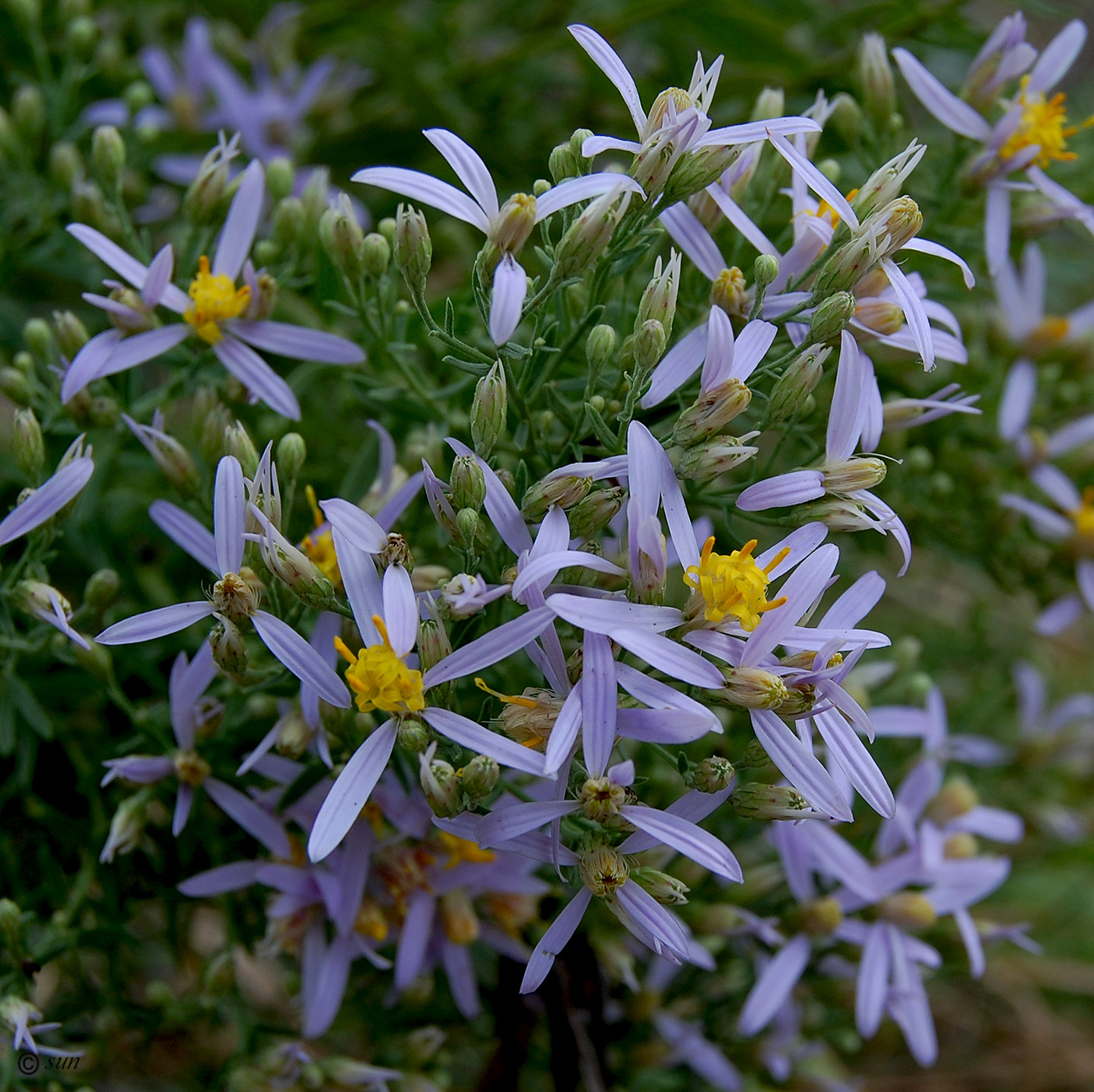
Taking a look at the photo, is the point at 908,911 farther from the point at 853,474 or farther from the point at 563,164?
the point at 563,164

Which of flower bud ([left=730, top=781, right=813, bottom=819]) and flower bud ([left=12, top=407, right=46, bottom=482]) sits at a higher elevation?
flower bud ([left=12, top=407, right=46, bottom=482])

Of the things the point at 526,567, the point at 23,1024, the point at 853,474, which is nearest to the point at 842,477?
the point at 853,474

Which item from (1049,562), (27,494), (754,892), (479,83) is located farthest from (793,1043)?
(479,83)

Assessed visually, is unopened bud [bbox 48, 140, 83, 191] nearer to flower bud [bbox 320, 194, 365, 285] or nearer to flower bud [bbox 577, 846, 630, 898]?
flower bud [bbox 320, 194, 365, 285]

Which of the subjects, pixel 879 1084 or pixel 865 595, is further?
pixel 879 1084

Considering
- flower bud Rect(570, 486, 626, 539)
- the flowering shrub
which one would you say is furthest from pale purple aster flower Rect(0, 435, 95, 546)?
flower bud Rect(570, 486, 626, 539)

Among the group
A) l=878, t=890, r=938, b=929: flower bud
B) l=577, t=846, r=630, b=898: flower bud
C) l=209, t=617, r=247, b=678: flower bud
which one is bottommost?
l=878, t=890, r=938, b=929: flower bud

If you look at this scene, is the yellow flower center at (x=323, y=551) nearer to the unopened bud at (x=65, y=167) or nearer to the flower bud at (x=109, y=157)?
the flower bud at (x=109, y=157)

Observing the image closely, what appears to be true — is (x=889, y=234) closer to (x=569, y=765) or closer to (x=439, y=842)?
(x=569, y=765)
